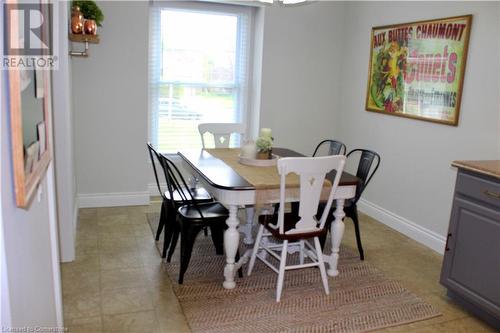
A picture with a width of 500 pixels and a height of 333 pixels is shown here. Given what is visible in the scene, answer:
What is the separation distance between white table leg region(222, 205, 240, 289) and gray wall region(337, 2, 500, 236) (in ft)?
6.08

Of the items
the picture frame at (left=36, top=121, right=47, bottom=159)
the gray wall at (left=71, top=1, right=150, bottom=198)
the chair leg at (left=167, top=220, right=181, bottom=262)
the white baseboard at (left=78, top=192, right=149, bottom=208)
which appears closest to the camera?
the picture frame at (left=36, top=121, right=47, bottom=159)

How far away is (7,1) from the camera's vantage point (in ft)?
3.23

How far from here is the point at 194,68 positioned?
4.90 m

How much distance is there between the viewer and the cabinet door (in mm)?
2459

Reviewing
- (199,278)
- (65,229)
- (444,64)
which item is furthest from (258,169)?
(444,64)

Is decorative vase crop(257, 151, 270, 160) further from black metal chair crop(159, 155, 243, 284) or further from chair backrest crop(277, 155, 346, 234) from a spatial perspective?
chair backrest crop(277, 155, 346, 234)

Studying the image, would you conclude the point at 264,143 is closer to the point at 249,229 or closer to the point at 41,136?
the point at 249,229

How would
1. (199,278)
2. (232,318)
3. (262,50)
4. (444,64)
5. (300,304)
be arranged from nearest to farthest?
(232,318), (300,304), (199,278), (444,64), (262,50)

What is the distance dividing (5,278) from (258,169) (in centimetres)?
215

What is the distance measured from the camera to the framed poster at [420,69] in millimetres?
3451

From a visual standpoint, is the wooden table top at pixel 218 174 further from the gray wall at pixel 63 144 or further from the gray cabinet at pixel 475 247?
the gray wall at pixel 63 144

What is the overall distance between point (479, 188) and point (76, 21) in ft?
10.4

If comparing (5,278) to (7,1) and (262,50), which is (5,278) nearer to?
(7,1)

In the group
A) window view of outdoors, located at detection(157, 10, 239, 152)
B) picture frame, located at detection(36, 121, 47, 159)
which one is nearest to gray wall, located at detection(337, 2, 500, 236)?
window view of outdoors, located at detection(157, 10, 239, 152)
